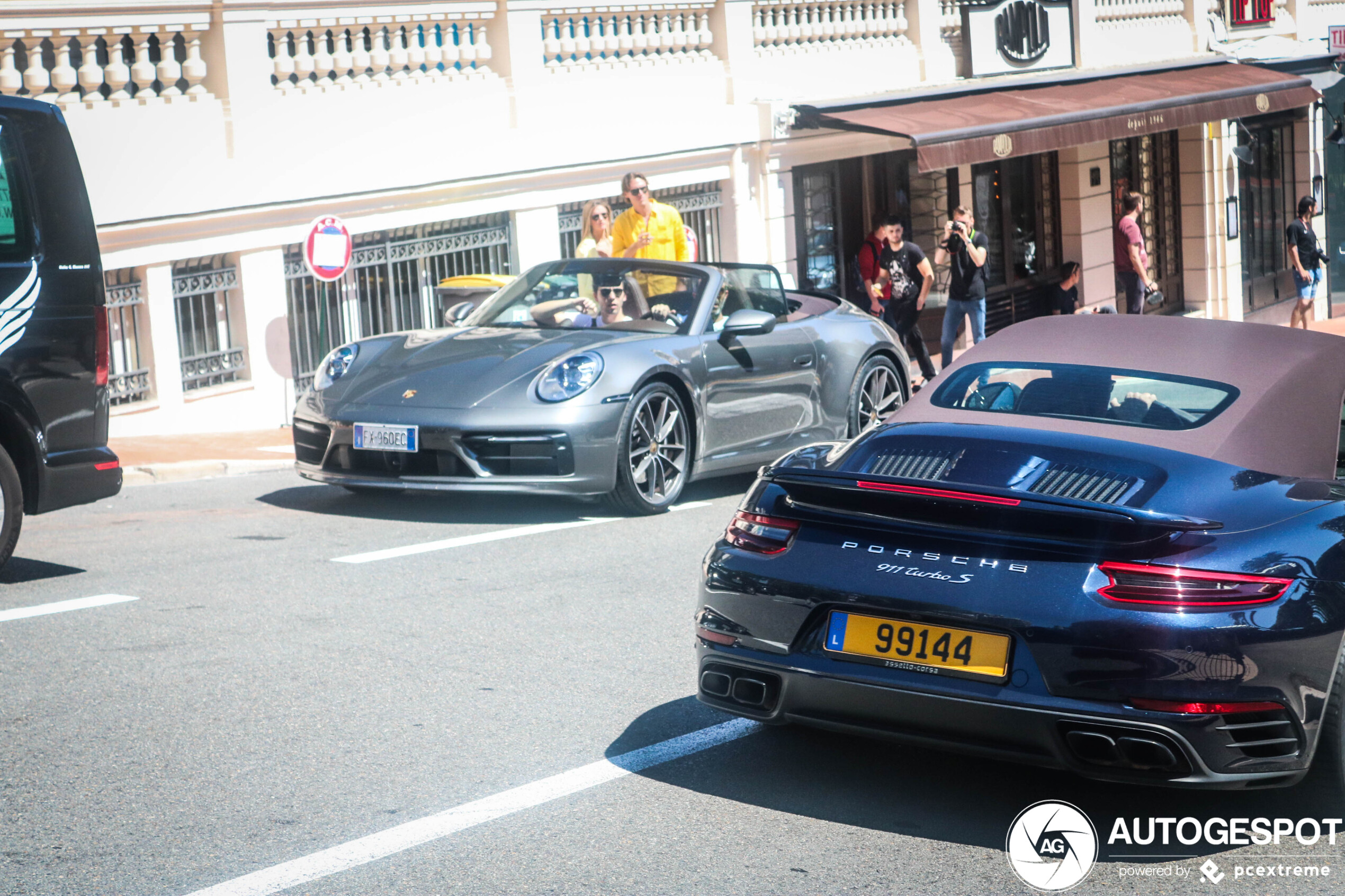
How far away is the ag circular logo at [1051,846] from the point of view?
4062 millimetres

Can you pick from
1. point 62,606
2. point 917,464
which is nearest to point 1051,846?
point 917,464

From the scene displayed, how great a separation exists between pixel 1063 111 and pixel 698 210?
4.69 m

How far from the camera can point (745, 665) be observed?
4473 millimetres

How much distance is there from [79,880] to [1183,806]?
9.32 ft

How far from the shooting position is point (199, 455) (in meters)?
11.9

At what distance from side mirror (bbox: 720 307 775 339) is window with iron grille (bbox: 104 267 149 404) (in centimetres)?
585

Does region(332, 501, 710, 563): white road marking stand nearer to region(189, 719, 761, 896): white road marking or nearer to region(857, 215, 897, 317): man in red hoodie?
region(189, 719, 761, 896): white road marking

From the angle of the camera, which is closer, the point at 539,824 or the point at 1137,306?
the point at 539,824

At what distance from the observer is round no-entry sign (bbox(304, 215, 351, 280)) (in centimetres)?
1327

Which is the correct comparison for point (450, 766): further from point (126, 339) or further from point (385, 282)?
point (385, 282)

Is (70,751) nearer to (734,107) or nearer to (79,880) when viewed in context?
(79,880)

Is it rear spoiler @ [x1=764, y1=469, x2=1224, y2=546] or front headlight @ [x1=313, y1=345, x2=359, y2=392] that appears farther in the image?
front headlight @ [x1=313, y1=345, x2=359, y2=392]

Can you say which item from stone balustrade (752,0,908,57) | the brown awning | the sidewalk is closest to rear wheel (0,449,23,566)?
the sidewalk

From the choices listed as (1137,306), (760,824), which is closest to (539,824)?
(760,824)
